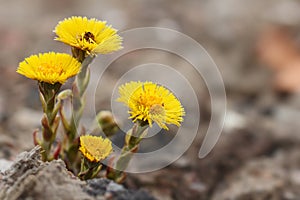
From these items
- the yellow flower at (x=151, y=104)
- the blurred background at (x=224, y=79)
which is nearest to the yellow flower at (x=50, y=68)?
the yellow flower at (x=151, y=104)

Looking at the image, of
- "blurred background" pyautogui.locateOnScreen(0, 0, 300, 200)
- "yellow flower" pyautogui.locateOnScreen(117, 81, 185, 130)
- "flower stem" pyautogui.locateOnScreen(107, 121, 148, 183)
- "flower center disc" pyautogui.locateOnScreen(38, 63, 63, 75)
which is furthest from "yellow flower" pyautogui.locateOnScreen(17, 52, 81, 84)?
"blurred background" pyautogui.locateOnScreen(0, 0, 300, 200)

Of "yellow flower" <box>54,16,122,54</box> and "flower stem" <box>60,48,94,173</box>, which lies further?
"flower stem" <box>60,48,94,173</box>

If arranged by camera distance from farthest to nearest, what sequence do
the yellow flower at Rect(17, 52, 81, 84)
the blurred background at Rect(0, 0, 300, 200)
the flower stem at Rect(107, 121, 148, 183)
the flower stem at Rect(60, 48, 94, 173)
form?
the blurred background at Rect(0, 0, 300, 200)
the flower stem at Rect(60, 48, 94, 173)
the flower stem at Rect(107, 121, 148, 183)
the yellow flower at Rect(17, 52, 81, 84)

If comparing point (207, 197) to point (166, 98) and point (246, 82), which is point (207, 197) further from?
point (246, 82)

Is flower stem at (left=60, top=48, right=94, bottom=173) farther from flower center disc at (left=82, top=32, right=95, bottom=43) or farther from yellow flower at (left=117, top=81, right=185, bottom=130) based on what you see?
yellow flower at (left=117, top=81, right=185, bottom=130)

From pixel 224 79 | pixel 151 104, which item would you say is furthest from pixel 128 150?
pixel 224 79

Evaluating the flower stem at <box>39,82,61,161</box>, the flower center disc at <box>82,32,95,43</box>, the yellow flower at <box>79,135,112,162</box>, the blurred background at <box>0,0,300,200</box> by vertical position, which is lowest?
the yellow flower at <box>79,135,112,162</box>

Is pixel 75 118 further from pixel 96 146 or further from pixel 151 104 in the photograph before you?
pixel 151 104

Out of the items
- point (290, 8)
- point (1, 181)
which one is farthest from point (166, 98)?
point (290, 8)

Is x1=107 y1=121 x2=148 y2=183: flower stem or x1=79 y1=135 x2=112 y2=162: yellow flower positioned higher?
x1=107 y1=121 x2=148 y2=183: flower stem

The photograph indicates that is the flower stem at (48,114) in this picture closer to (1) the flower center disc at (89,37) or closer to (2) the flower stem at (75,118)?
(2) the flower stem at (75,118)
